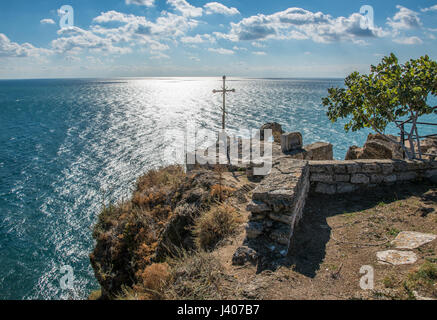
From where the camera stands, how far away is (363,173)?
7266 mm

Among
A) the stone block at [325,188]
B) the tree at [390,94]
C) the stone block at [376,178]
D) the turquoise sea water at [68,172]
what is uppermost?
the tree at [390,94]

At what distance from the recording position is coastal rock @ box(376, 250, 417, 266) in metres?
4.26

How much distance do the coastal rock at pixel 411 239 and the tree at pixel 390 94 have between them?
13.2ft

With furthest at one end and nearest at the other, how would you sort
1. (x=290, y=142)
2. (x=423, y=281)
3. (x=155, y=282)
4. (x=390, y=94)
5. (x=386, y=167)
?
1. (x=290, y=142)
2. (x=390, y=94)
3. (x=386, y=167)
4. (x=155, y=282)
5. (x=423, y=281)

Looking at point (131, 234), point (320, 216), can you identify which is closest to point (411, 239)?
point (320, 216)

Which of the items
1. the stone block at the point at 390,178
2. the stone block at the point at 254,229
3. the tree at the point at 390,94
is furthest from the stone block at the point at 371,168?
the stone block at the point at 254,229

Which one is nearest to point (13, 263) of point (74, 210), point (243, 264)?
point (74, 210)

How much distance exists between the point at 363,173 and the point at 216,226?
4383mm

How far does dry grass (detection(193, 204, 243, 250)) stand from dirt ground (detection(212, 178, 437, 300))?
282mm

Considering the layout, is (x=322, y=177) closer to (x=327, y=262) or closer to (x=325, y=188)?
(x=325, y=188)

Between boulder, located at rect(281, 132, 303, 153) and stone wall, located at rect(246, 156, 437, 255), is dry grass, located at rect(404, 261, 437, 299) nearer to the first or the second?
stone wall, located at rect(246, 156, 437, 255)

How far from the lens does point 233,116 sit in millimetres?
49125

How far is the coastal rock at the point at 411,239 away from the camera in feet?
15.3

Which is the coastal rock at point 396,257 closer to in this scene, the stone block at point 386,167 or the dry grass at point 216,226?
the dry grass at point 216,226
